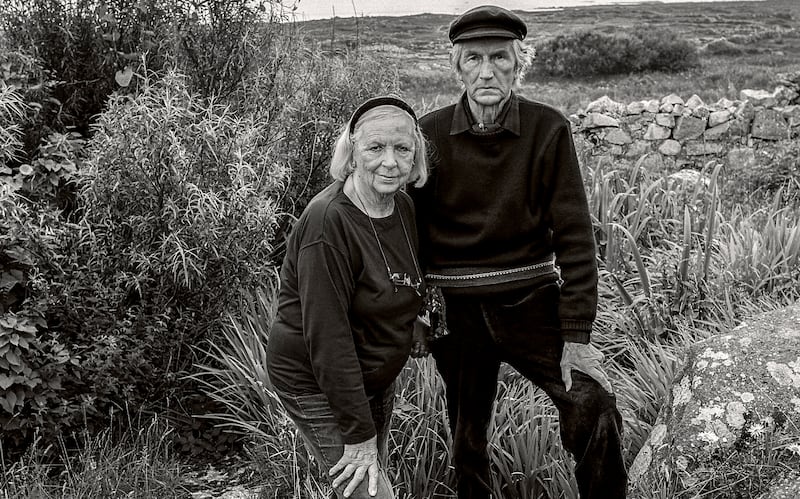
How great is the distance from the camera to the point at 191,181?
13.5 ft

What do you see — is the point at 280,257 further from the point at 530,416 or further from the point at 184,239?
the point at 530,416

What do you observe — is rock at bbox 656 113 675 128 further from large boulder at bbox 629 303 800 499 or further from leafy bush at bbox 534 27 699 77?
leafy bush at bbox 534 27 699 77

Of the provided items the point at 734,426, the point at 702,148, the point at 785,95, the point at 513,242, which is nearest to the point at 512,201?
the point at 513,242

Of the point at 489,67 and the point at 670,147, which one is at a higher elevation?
the point at 489,67

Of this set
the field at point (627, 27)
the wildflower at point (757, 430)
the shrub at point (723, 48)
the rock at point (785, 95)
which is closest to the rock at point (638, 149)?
the rock at point (785, 95)

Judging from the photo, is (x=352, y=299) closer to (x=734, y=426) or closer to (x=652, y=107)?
(x=734, y=426)

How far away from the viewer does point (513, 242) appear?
9.55 ft

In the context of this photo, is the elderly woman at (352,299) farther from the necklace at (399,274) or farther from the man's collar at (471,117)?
the man's collar at (471,117)

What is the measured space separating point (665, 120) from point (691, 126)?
0.42 meters

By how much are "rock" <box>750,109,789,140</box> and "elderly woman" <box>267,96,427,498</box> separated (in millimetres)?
10919

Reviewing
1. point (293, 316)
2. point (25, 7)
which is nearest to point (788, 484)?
point (293, 316)

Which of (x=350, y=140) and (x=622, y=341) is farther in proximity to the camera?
(x=622, y=341)

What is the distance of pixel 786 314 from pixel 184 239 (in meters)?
2.99

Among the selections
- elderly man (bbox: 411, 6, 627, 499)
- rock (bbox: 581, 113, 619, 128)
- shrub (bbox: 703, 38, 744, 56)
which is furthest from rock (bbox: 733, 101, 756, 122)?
shrub (bbox: 703, 38, 744, 56)
